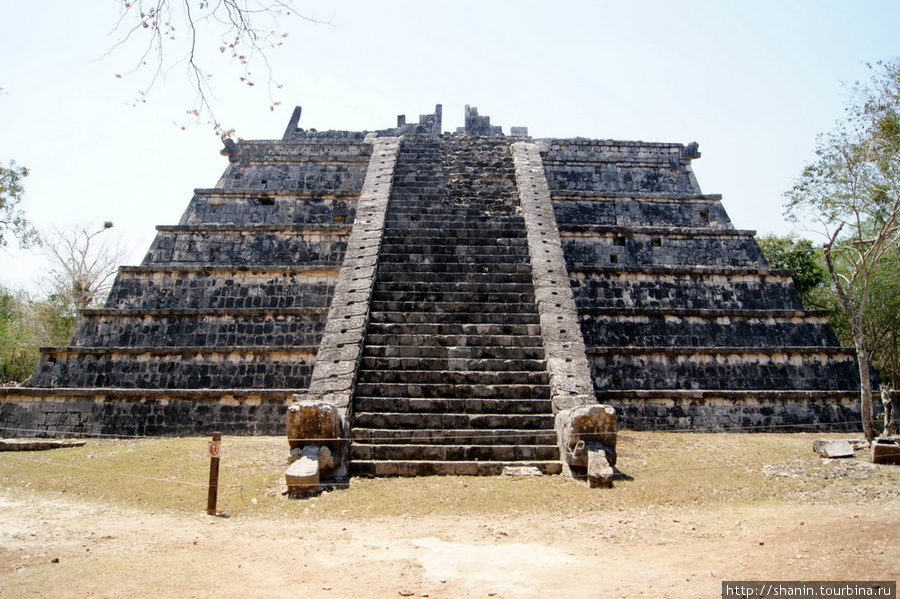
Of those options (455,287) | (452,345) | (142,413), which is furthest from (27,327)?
(452,345)

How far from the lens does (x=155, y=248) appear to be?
13.8m

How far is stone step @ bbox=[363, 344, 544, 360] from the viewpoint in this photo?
31.9ft

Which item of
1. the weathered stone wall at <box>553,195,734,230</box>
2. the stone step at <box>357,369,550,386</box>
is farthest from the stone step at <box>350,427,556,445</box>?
the weathered stone wall at <box>553,195,734,230</box>

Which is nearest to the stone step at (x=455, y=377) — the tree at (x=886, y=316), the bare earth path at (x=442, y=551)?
the bare earth path at (x=442, y=551)

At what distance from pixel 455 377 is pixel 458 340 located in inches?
37.1

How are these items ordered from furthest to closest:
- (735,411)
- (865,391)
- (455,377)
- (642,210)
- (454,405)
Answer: (642,210) → (735,411) → (865,391) → (455,377) → (454,405)

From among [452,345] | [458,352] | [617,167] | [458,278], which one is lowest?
[458,352]

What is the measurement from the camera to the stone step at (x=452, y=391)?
8938mm

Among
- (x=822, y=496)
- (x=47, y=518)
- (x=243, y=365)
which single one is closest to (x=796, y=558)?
(x=822, y=496)

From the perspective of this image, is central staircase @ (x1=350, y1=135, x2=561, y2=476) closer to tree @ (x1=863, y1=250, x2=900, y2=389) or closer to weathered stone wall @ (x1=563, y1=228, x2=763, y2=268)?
weathered stone wall @ (x1=563, y1=228, x2=763, y2=268)

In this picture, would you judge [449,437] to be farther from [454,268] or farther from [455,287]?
[454,268]

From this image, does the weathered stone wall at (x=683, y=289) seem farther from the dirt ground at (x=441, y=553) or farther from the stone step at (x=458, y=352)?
the dirt ground at (x=441, y=553)

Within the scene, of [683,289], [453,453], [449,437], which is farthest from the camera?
[683,289]

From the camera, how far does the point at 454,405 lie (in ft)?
28.6
